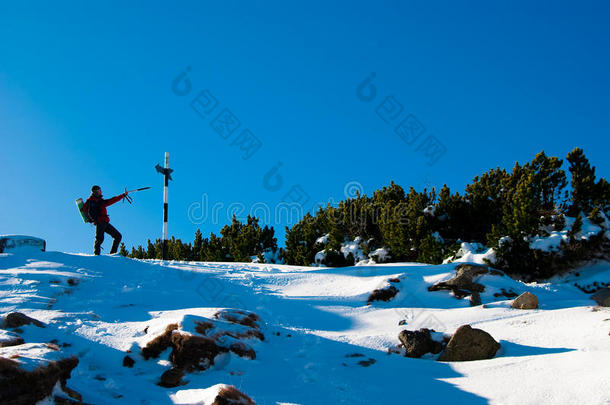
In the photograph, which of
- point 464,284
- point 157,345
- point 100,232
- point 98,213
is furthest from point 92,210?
point 464,284

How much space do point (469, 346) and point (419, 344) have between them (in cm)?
70

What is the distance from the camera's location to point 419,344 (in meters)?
6.10

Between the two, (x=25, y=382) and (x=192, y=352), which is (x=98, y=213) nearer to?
(x=192, y=352)

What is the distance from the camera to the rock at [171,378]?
14.3 ft

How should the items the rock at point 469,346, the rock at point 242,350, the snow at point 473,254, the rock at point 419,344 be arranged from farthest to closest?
1. the snow at point 473,254
2. the rock at point 419,344
3. the rock at point 469,346
4. the rock at point 242,350

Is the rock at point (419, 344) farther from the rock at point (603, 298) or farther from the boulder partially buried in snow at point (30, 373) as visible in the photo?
the rock at point (603, 298)

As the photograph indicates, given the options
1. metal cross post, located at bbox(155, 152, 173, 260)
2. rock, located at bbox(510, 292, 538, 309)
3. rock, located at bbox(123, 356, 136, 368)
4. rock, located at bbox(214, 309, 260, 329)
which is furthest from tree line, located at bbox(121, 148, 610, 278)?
rock, located at bbox(123, 356, 136, 368)

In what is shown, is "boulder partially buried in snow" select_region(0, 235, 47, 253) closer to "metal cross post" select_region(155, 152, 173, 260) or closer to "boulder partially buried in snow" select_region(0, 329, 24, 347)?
"metal cross post" select_region(155, 152, 173, 260)

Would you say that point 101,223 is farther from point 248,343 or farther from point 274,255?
point 274,255

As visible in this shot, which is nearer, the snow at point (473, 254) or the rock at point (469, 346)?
the rock at point (469, 346)

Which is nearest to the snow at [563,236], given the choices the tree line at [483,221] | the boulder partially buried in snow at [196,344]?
the tree line at [483,221]

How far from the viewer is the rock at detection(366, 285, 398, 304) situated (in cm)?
938

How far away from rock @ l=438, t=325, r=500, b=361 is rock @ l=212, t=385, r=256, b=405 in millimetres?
3408

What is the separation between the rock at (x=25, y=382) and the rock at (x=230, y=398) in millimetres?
1322
